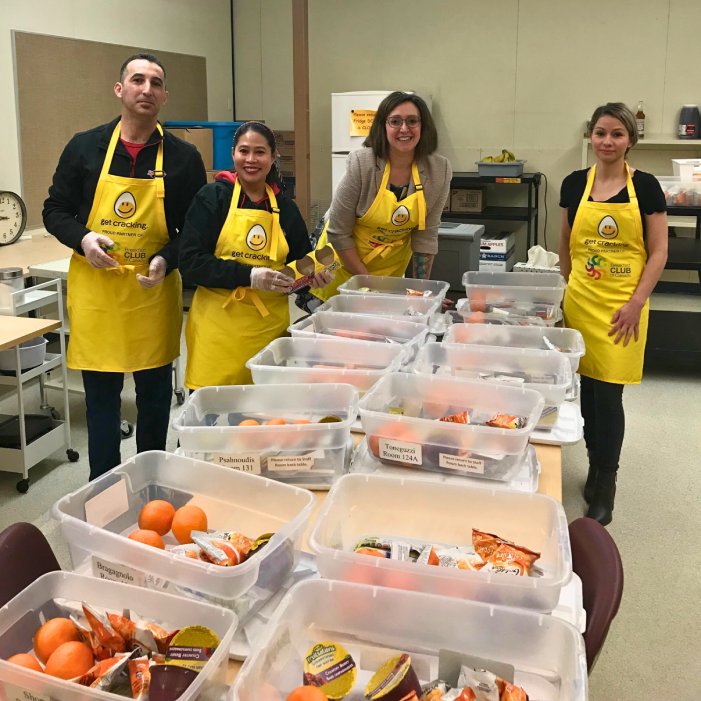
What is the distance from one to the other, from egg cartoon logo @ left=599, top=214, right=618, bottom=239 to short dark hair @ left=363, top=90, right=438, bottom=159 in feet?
2.12

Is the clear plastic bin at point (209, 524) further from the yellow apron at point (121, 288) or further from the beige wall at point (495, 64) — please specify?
the beige wall at point (495, 64)

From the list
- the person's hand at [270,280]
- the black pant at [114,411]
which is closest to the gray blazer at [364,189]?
the person's hand at [270,280]

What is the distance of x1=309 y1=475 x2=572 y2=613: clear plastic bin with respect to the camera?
40.8 inches

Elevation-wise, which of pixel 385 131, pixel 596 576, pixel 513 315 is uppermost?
pixel 385 131

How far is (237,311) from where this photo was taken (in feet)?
7.30

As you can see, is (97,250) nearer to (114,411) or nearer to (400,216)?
(114,411)

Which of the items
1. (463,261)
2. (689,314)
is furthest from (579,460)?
(689,314)

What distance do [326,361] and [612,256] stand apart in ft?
3.53

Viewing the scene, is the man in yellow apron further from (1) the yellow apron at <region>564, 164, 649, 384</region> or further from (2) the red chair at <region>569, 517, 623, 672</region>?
(2) the red chair at <region>569, 517, 623, 672</region>

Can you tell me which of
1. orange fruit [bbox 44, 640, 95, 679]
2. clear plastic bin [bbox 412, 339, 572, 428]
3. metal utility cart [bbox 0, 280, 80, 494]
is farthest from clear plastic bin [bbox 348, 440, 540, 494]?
metal utility cart [bbox 0, 280, 80, 494]

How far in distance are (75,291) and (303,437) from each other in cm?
129

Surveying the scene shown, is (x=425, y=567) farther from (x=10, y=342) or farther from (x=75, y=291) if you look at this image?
(x=10, y=342)

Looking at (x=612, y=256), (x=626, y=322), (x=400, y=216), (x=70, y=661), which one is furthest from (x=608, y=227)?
(x=70, y=661)

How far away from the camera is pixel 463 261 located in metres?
4.32
